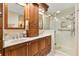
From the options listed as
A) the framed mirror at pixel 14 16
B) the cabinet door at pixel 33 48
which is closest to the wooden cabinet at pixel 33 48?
the cabinet door at pixel 33 48

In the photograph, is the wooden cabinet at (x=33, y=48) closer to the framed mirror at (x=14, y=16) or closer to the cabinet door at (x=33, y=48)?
the cabinet door at (x=33, y=48)

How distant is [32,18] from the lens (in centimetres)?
223

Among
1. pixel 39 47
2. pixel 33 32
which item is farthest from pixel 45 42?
pixel 33 32

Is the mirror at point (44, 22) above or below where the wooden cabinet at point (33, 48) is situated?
above

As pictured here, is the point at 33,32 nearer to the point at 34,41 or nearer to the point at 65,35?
the point at 34,41

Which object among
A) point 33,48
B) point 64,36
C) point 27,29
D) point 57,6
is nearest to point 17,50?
point 33,48

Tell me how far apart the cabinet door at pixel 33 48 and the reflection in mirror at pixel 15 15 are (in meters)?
0.45

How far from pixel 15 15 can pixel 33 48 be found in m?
0.67

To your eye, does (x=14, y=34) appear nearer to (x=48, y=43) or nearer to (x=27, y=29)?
(x=27, y=29)

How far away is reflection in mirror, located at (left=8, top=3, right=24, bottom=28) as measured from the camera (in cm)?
210

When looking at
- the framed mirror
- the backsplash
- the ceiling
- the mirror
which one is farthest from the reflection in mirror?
the ceiling

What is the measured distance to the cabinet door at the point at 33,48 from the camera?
6.92 ft

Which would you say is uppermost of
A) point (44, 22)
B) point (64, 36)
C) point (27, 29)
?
point (44, 22)

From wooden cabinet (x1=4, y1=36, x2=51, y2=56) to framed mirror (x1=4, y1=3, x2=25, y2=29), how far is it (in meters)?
0.44
